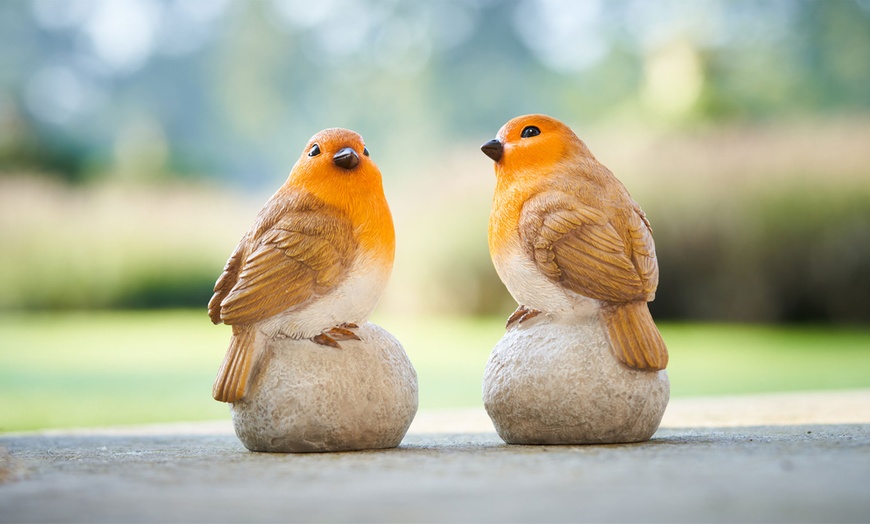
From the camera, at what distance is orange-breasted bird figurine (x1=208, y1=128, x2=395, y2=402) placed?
4324 millimetres

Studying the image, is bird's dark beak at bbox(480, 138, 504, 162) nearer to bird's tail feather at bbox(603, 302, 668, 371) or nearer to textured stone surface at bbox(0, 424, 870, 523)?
bird's tail feather at bbox(603, 302, 668, 371)

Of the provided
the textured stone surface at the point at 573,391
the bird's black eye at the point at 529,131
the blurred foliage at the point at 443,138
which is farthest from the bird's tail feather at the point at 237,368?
the blurred foliage at the point at 443,138

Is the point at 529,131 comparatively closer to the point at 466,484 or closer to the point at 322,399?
the point at 322,399

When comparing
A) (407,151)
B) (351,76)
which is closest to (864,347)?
(407,151)

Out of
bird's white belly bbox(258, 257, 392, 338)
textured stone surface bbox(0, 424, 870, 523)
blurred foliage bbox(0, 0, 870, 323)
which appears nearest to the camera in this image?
textured stone surface bbox(0, 424, 870, 523)

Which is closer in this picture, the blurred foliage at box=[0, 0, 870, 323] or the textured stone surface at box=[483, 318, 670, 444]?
the textured stone surface at box=[483, 318, 670, 444]

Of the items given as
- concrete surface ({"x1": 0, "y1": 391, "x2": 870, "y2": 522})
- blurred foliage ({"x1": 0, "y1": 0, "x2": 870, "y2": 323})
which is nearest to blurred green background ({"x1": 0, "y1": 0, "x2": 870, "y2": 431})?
blurred foliage ({"x1": 0, "y1": 0, "x2": 870, "y2": 323})

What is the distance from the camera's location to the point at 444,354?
11.1m

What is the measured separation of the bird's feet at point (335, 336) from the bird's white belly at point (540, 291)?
77cm

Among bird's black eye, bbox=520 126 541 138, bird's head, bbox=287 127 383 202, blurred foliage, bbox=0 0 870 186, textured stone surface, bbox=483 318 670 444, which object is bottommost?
textured stone surface, bbox=483 318 670 444

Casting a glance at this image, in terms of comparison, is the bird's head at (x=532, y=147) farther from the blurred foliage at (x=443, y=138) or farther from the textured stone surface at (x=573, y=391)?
the blurred foliage at (x=443, y=138)

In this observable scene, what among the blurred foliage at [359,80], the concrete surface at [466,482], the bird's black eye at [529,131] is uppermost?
the blurred foliage at [359,80]

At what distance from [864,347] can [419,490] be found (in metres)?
9.31

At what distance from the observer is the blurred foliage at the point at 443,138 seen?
42.7 ft
